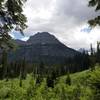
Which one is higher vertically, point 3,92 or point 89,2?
point 89,2

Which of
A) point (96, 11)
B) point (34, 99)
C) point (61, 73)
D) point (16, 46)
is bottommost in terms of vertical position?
point (34, 99)

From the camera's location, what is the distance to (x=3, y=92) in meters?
22.8

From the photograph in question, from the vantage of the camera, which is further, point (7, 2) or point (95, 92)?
point (7, 2)

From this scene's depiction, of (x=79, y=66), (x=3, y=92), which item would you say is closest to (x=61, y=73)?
(x=79, y=66)

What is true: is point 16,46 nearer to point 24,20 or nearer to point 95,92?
point 24,20

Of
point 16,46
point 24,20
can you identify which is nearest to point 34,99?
point 16,46

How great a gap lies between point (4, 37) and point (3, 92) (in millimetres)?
8273

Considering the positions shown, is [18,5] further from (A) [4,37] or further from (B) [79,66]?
(B) [79,66]

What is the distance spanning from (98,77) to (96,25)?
8.01 ft

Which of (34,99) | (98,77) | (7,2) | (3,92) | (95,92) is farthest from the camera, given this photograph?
(3,92)

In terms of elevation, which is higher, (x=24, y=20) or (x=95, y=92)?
(x=24, y=20)

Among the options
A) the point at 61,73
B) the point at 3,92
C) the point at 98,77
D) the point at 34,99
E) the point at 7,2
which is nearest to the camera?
the point at 98,77

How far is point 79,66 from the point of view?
171250 millimetres

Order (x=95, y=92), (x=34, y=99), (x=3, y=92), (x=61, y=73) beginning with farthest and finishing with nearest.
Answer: (x=61, y=73), (x=3, y=92), (x=34, y=99), (x=95, y=92)
